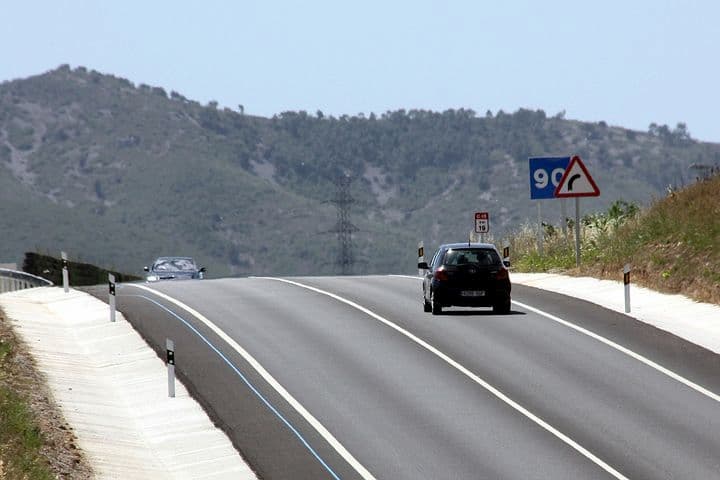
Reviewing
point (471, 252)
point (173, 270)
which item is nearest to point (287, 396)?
point (471, 252)

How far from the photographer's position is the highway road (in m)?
19.3

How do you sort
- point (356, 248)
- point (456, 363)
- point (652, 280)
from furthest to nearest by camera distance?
point (356, 248), point (652, 280), point (456, 363)

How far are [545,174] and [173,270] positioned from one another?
14849mm

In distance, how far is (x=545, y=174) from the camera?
44188mm

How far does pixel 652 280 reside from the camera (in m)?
37.7

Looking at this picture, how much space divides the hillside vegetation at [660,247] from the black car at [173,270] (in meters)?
11.8

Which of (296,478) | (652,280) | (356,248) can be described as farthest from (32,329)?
(356,248)

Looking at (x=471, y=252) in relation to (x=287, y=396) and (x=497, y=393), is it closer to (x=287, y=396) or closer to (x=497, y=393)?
(x=497, y=393)

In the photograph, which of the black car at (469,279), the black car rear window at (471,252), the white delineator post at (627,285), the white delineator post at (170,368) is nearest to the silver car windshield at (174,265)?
the black car at (469,279)

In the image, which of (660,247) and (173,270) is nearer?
(660,247)

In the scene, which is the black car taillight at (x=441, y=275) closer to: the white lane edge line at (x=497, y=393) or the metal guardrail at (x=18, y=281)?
the white lane edge line at (x=497, y=393)

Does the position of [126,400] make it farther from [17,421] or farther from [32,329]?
[32,329]

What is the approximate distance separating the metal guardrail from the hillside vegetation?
13823 millimetres

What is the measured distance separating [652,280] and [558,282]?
11.4ft
